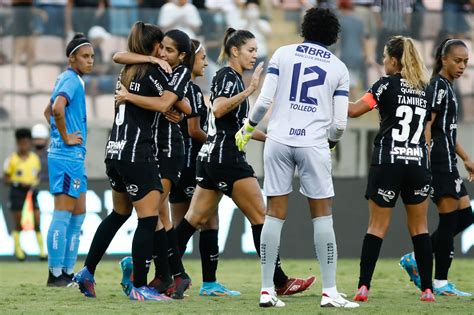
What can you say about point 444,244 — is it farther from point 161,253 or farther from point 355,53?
point 355,53

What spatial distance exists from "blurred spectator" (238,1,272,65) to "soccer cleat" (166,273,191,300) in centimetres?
770

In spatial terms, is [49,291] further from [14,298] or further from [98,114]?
[98,114]

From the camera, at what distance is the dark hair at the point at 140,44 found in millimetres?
8719

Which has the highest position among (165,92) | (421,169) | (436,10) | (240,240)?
(436,10)

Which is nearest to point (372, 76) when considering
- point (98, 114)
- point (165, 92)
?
point (98, 114)

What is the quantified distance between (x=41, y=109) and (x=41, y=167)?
0.92 meters

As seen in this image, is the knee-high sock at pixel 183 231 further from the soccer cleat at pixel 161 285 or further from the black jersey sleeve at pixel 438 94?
the black jersey sleeve at pixel 438 94

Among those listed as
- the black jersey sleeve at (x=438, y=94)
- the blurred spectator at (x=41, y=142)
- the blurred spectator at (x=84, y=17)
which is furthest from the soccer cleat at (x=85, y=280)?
the blurred spectator at (x=84, y=17)

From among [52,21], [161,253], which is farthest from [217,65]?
[161,253]

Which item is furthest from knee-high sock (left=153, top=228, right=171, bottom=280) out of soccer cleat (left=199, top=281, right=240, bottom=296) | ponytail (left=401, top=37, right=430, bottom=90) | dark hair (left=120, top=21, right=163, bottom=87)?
ponytail (left=401, top=37, right=430, bottom=90)

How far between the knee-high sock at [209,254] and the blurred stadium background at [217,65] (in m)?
5.66

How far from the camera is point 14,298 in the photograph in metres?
9.23

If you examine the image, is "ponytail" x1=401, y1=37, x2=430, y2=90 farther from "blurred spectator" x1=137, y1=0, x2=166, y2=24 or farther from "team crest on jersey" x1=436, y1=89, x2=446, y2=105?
"blurred spectator" x1=137, y1=0, x2=166, y2=24

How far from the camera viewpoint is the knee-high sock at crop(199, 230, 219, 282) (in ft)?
31.9
